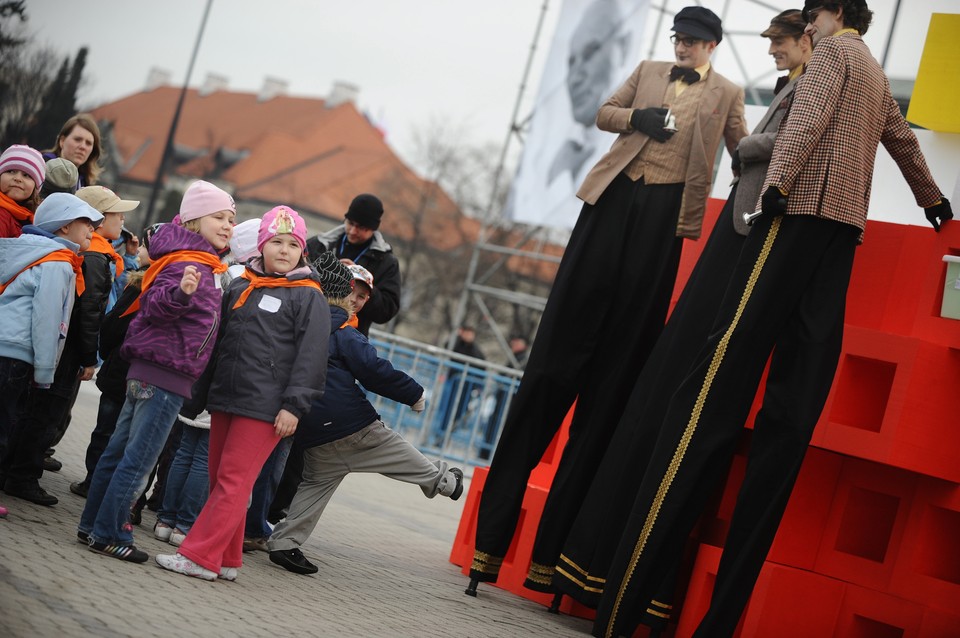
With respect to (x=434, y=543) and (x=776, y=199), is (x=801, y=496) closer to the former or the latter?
(x=776, y=199)

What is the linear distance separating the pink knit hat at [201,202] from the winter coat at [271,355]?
469 millimetres

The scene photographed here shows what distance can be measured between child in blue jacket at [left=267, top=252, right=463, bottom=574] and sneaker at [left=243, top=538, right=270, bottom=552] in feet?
0.97

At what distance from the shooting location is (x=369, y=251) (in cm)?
727

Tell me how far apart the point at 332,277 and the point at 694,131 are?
6.17 feet

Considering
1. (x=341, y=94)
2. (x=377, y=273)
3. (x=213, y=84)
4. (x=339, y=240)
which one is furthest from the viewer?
(x=213, y=84)

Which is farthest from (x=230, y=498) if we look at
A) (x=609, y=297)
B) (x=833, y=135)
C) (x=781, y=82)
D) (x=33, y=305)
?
(x=781, y=82)

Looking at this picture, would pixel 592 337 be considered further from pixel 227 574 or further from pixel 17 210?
pixel 17 210

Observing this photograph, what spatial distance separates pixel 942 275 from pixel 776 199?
2.80 feet

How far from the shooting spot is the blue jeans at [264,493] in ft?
19.7

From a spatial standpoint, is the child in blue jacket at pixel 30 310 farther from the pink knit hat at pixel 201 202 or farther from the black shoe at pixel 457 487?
the black shoe at pixel 457 487

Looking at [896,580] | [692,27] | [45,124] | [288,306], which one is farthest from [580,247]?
[45,124]

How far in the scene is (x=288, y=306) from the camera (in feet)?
16.7

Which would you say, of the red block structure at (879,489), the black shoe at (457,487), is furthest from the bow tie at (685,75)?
the black shoe at (457,487)

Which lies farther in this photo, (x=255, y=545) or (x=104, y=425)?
(x=104, y=425)
